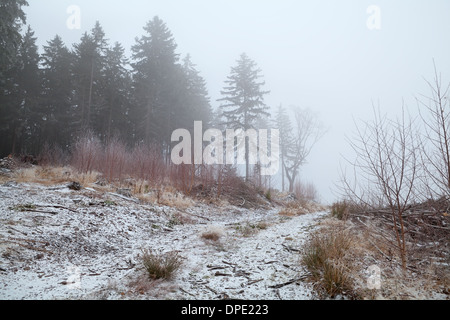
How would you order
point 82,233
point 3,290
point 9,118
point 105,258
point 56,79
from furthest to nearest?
point 56,79
point 9,118
point 82,233
point 105,258
point 3,290

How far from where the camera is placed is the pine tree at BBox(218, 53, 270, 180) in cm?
2088

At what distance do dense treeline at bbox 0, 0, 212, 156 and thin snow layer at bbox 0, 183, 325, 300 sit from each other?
14.6 m

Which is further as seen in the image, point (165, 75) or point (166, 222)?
point (165, 75)

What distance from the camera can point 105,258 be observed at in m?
3.13

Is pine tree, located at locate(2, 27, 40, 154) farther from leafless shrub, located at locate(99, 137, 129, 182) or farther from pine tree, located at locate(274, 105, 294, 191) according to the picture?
pine tree, located at locate(274, 105, 294, 191)

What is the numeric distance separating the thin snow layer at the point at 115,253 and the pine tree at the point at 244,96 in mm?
16591

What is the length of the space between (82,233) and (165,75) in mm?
20330

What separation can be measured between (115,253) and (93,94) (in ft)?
71.9

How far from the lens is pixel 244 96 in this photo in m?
21.2

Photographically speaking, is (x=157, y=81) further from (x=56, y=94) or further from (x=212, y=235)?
(x=212, y=235)

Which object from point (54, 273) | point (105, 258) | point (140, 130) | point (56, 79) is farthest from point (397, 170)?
point (56, 79)

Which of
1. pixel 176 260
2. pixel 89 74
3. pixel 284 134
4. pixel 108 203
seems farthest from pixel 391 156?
pixel 284 134

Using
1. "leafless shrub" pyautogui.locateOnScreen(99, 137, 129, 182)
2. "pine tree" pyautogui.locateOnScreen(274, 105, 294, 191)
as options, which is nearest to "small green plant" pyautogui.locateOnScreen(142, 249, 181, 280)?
"leafless shrub" pyautogui.locateOnScreen(99, 137, 129, 182)

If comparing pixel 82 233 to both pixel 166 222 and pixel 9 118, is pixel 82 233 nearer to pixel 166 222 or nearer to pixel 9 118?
pixel 166 222
